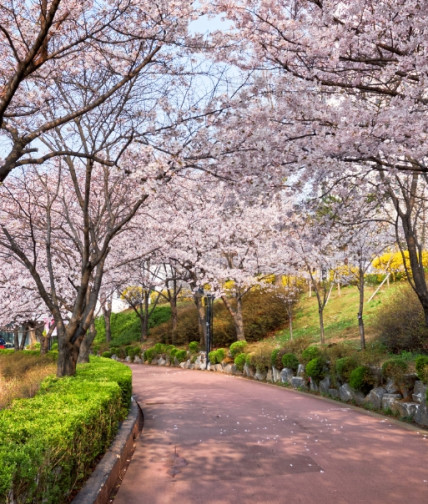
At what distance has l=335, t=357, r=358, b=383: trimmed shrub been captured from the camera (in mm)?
10523

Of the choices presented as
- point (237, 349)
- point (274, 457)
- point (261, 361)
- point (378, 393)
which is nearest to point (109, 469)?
point (274, 457)

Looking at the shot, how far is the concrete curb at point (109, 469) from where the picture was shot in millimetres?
4242

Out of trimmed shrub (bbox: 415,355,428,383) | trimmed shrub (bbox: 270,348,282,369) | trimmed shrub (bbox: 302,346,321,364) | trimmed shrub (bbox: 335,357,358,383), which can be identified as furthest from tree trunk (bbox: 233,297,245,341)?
trimmed shrub (bbox: 415,355,428,383)

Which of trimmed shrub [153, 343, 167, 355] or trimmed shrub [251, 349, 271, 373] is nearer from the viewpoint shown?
trimmed shrub [251, 349, 271, 373]

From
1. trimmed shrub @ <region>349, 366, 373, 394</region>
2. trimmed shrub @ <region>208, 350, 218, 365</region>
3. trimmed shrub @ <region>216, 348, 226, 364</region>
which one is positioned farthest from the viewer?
trimmed shrub @ <region>208, 350, 218, 365</region>

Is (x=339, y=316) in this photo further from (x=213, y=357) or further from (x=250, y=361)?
(x=250, y=361)

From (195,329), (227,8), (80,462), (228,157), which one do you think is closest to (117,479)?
(80,462)

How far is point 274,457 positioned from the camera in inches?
243

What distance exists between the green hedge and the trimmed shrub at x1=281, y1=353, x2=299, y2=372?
25.8ft

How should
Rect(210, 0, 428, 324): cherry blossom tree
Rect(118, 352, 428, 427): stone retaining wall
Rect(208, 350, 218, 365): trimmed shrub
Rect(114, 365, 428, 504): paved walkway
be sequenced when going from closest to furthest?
Rect(114, 365, 428, 504): paved walkway → Rect(210, 0, 428, 324): cherry blossom tree → Rect(118, 352, 428, 427): stone retaining wall → Rect(208, 350, 218, 365): trimmed shrub

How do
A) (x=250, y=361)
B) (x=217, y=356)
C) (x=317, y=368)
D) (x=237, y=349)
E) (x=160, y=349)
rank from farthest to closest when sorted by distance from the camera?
(x=160, y=349) < (x=217, y=356) < (x=237, y=349) < (x=250, y=361) < (x=317, y=368)

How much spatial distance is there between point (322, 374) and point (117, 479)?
759 centimetres

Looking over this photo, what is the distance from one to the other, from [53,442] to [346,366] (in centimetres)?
808

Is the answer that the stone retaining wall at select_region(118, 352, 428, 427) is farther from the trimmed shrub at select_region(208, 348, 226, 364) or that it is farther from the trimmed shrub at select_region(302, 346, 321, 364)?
the trimmed shrub at select_region(208, 348, 226, 364)
